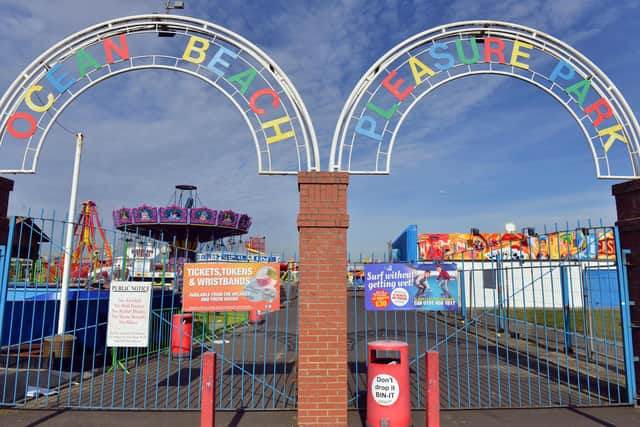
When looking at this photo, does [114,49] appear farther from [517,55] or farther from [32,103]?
[517,55]

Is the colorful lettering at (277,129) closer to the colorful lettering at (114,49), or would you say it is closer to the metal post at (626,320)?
the colorful lettering at (114,49)

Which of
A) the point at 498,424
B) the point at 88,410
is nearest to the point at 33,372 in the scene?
the point at 88,410

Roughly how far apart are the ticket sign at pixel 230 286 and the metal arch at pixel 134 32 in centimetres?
207

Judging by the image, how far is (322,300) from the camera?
5.61 m

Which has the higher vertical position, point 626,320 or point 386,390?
point 626,320

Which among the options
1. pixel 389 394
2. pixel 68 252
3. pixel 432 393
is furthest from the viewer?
pixel 68 252

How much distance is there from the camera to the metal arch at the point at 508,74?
20.6 ft

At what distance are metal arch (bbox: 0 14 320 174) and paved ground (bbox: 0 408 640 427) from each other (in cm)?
360

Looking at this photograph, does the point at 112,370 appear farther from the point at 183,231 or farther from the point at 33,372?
Answer: the point at 183,231

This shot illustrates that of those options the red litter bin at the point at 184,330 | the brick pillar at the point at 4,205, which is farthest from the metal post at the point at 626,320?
the brick pillar at the point at 4,205

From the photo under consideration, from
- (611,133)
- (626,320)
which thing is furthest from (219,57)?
(626,320)

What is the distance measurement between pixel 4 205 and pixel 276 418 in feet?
18.0

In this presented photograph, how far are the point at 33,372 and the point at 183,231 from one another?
76.7ft

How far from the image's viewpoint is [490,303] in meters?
23.7
